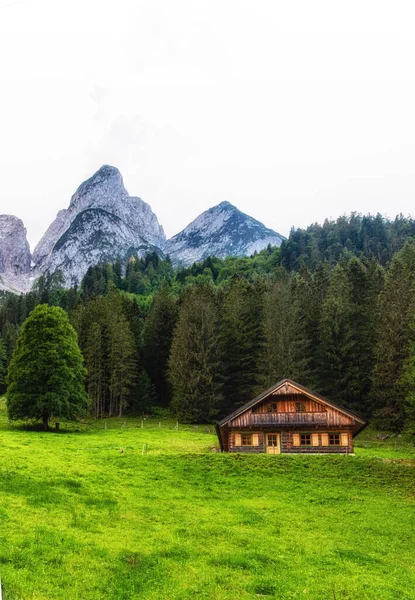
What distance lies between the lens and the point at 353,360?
66625 millimetres

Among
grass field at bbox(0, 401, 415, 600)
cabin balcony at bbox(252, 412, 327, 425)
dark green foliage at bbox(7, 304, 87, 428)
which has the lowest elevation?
grass field at bbox(0, 401, 415, 600)

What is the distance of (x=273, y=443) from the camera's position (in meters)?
41.1

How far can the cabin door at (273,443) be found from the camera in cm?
4081

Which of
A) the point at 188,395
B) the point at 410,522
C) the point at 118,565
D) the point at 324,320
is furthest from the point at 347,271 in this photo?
the point at 118,565

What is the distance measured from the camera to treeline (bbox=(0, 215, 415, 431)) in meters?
61.6

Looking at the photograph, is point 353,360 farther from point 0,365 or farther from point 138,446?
point 0,365

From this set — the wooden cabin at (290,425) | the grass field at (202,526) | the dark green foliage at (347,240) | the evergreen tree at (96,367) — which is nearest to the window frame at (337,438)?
the wooden cabin at (290,425)

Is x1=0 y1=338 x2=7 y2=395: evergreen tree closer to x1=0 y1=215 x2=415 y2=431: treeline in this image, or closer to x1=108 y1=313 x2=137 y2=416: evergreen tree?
x1=0 y1=215 x2=415 y2=431: treeline

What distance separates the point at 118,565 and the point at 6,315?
5983 inches

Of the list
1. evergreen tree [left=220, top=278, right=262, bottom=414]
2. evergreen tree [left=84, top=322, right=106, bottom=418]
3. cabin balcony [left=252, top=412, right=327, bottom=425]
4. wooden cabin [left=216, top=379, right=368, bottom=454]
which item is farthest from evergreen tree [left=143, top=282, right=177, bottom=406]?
cabin balcony [left=252, top=412, right=327, bottom=425]

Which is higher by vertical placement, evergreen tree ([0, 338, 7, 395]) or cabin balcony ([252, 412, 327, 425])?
evergreen tree ([0, 338, 7, 395])

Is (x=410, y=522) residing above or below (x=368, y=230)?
below

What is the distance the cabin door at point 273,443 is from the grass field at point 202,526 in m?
7.09

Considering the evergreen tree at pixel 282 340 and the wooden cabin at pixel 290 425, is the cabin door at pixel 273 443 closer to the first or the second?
the wooden cabin at pixel 290 425
